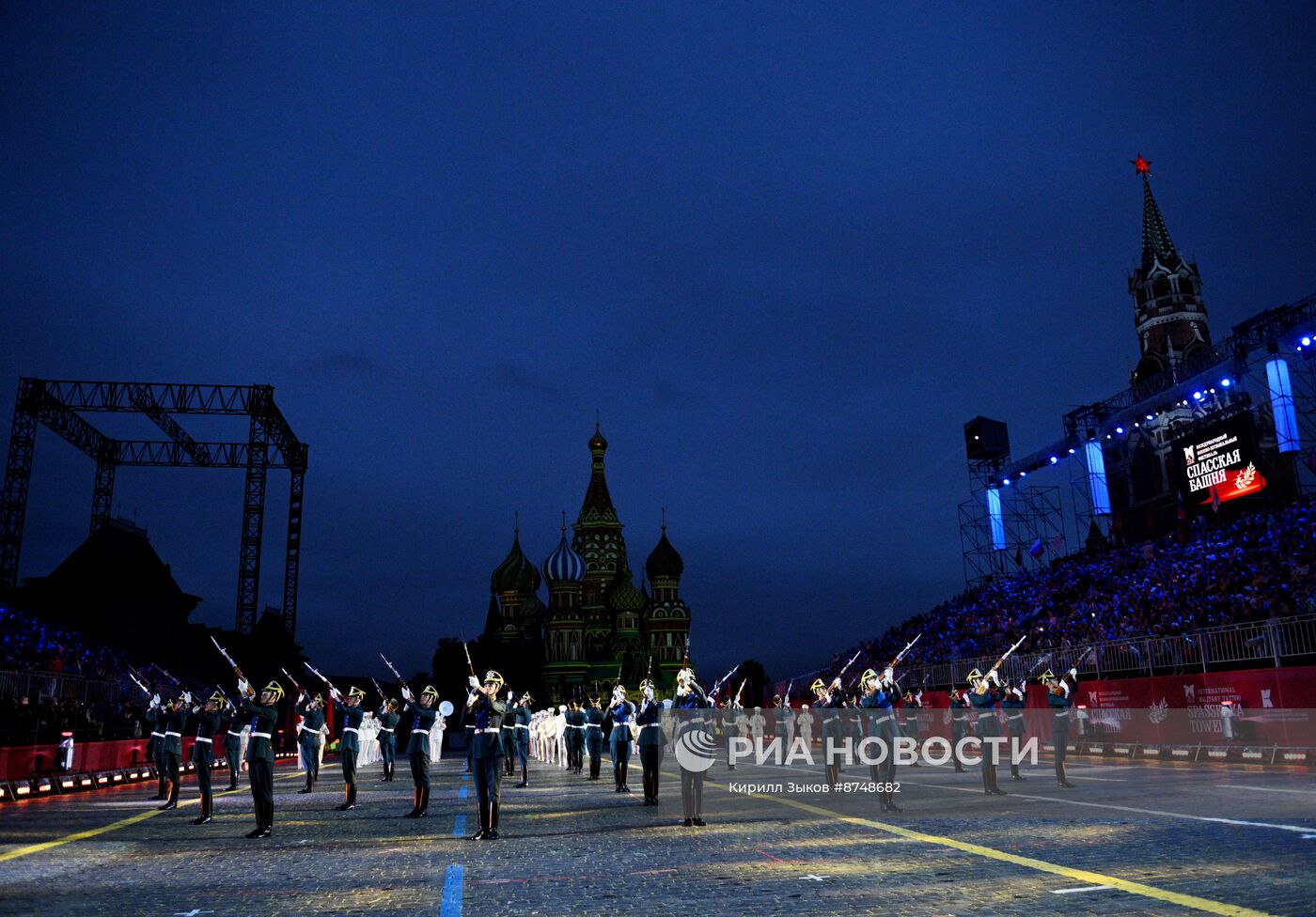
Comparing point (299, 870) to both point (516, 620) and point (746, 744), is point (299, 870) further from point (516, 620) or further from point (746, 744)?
point (516, 620)

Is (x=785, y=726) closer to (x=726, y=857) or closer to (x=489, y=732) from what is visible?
(x=489, y=732)

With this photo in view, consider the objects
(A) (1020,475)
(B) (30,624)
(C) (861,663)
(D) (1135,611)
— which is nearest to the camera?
(D) (1135,611)

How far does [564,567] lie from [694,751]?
85.6m

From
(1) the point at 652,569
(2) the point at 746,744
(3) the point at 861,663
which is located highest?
(1) the point at 652,569

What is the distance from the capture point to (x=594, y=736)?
2703cm

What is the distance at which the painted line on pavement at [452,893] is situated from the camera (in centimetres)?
842

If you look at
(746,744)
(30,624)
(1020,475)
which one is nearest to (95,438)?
(30,624)

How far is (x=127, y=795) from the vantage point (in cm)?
2323

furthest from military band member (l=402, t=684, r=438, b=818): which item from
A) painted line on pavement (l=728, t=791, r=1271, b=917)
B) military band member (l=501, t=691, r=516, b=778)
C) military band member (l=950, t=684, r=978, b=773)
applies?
military band member (l=950, t=684, r=978, b=773)

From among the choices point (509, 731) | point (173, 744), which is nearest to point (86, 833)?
point (173, 744)

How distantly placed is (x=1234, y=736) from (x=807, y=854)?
18.2 m

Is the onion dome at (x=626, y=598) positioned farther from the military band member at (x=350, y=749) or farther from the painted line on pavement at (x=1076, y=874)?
the painted line on pavement at (x=1076, y=874)

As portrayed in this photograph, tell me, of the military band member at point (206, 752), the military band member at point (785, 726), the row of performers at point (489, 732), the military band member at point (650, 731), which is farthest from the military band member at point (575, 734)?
the military band member at point (206, 752)

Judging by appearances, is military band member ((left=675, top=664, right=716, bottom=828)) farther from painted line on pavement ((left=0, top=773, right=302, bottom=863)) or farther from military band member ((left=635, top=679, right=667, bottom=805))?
painted line on pavement ((left=0, top=773, right=302, bottom=863))
